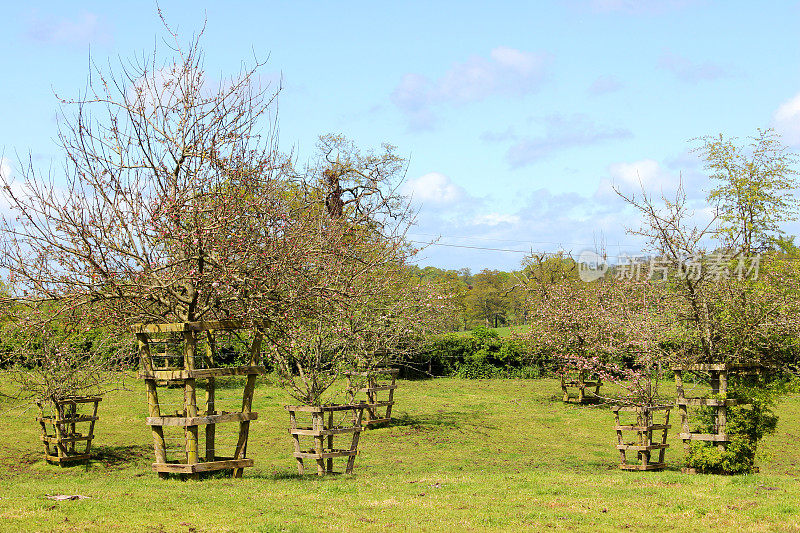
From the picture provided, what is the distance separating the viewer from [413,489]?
1228 cm

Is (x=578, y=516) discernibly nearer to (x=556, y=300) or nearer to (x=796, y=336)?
(x=796, y=336)

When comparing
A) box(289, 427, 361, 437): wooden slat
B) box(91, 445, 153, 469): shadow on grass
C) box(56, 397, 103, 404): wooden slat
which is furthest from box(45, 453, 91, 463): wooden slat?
box(289, 427, 361, 437): wooden slat

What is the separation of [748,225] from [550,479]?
106ft

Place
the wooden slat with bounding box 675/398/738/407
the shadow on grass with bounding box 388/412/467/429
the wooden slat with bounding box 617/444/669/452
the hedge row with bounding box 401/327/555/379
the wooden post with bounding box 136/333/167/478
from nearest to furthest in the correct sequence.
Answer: the wooden post with bounding box 136/333/167/478 < the wooden slat with bounding box 675/398/738/407 < the wooden slat with bounding box 617/444/669/452 < the shadow on grass with bounding box 388/412/467/429 < the hedge row with bounding box 401/327/555/379

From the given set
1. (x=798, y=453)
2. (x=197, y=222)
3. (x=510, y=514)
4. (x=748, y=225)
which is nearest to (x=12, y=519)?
(x=197, y=222)

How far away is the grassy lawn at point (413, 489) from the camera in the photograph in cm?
952

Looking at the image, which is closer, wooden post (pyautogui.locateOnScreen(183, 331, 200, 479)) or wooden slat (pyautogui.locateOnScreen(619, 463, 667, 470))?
wooden post (pyautogui.locateOnScreen(183, 331, 200, 479))

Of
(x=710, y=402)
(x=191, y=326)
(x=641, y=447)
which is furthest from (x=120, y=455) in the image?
(x=710, y=402)

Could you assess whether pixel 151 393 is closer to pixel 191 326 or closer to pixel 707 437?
pixel 191 326

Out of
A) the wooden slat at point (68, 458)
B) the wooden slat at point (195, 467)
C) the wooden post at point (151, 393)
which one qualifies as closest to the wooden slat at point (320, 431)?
the wooden slat at point (195, 467)

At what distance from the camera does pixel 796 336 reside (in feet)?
52.7

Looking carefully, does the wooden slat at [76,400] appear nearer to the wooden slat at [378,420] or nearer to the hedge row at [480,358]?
the wooden slat at [378,420]

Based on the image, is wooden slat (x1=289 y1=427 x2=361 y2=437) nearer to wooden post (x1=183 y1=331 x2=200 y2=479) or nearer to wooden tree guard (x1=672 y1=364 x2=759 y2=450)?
wooden post (x1=183 y1=331 x2=200 y2=479)

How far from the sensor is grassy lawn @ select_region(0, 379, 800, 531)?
9.52 metres
